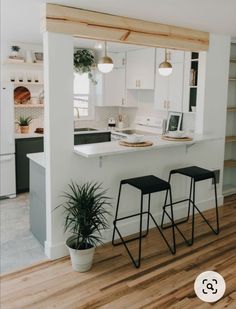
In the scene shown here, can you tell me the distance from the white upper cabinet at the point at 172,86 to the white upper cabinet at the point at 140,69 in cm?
14

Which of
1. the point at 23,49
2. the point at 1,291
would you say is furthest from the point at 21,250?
the point at 23,49

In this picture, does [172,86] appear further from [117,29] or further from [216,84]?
[117,29]

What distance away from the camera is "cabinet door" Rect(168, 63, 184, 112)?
4727 mm

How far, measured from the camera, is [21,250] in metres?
3.27

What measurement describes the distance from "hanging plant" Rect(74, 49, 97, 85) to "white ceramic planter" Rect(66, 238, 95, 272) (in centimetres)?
351

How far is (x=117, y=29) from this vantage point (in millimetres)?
3145

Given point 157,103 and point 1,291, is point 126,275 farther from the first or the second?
point 157,103

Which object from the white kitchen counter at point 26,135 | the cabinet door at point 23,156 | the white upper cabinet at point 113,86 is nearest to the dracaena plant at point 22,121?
the white kitchen counter at point 26,135

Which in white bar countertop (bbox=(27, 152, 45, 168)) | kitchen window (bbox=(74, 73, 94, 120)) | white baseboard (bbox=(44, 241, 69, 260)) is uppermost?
kitchen window (bbox=(74, 73, 94, 120))

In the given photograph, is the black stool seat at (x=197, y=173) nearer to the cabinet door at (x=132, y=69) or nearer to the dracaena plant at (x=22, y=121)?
the cabinet door at (x=132, y=69)

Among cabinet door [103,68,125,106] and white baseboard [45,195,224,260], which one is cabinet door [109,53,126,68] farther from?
white baseboard [45,195,224,260]

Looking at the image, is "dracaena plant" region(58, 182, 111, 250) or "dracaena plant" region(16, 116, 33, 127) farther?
"dracaena plant" region(16, 116, 33, 127)

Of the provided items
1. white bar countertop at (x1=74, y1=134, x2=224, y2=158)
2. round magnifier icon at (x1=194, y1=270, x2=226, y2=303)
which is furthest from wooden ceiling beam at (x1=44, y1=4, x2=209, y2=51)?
round magnifier icon at (x1=194, y1=270, x2=226, y2=303)

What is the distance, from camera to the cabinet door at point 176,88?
15.5 feet
